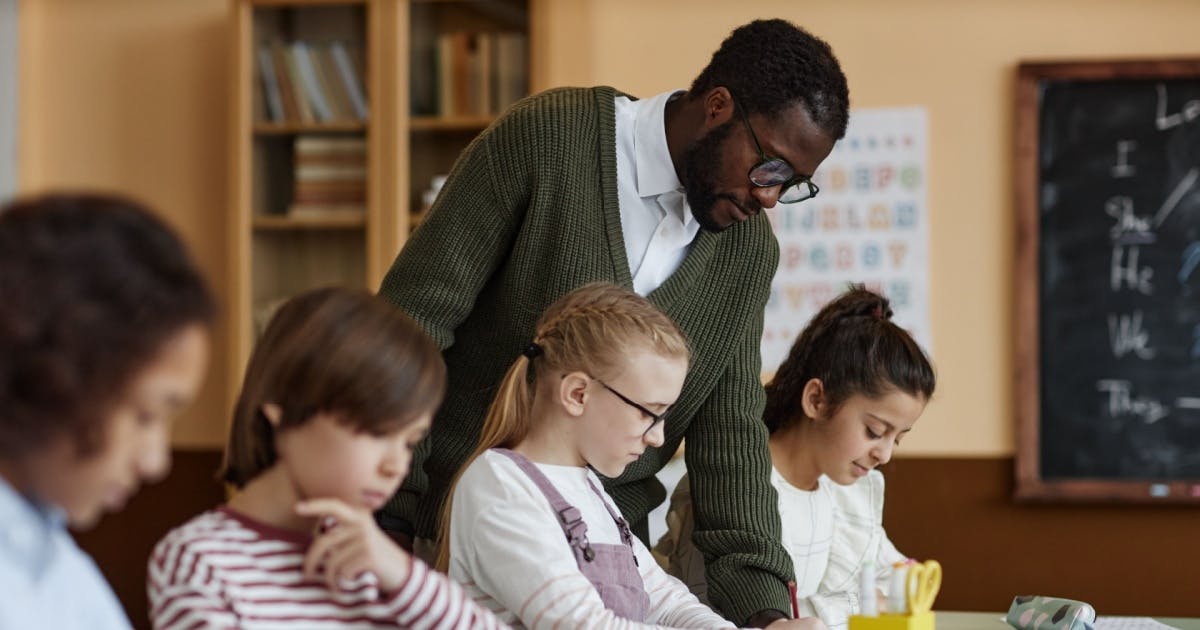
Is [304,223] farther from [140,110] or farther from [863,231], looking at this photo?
[863,231]

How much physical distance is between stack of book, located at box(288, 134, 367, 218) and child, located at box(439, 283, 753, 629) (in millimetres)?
2313

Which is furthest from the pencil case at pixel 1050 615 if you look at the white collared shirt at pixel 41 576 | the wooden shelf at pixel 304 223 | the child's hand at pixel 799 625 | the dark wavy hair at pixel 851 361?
the wooden shelf at pixel 304 223

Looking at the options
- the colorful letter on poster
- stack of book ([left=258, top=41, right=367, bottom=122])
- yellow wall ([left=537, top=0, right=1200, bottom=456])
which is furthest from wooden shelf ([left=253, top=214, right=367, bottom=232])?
the colorful letter on poster

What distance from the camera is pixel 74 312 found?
33.2 inches

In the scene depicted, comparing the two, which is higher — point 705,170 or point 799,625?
point 705,170

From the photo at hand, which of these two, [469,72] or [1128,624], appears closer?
[1128,624]

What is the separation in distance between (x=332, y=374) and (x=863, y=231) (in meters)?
3.06

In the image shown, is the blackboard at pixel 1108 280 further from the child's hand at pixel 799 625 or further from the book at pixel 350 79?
the child's hand at pixel 799 625

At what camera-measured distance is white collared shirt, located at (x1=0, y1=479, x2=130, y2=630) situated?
88 centimetres

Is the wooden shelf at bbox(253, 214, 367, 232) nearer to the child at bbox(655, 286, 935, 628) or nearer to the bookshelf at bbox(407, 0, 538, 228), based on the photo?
the bookshelf at bbox(407, 0, 538, 228)

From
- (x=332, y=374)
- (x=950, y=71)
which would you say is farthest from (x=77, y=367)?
(x=950, y=71)

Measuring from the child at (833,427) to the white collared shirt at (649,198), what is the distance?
1.78ft

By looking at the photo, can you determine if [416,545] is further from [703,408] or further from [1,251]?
[1,251]

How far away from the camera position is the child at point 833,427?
7.25 feet
